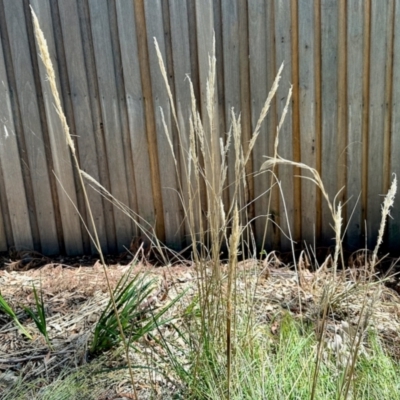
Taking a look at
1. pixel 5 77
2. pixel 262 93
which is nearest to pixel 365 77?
pixel 262 93

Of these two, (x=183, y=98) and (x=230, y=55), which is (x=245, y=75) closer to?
(x=230, y=55)

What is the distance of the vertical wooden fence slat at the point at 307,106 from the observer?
2697mm

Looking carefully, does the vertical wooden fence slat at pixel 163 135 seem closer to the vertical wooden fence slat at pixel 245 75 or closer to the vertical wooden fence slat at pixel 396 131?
the vertical wooden fence slat at pixel 245 75

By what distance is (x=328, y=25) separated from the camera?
2693mm

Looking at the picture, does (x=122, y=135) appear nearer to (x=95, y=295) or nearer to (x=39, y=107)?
(x=39, y=107)

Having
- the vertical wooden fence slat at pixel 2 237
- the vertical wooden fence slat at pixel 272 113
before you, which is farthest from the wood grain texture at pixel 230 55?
the vertical wooden fence slat at pixel 2 237

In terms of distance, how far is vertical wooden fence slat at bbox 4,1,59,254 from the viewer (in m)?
2.84

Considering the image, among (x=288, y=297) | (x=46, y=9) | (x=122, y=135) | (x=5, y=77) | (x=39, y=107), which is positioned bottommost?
(x=288, y=297)

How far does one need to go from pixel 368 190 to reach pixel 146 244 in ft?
4.42

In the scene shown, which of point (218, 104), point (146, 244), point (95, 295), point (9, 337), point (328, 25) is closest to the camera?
point (9, 337)

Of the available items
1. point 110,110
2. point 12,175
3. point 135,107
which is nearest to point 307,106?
point 135,107

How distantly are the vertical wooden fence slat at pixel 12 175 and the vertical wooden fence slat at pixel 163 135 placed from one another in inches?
33.5

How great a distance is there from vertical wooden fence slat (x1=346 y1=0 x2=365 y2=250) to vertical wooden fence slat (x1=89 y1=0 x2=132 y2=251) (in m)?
1.29

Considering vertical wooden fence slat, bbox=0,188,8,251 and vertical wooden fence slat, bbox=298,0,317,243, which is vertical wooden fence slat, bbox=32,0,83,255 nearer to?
vertical wooden fence slat, bbox=0,188,8,251
